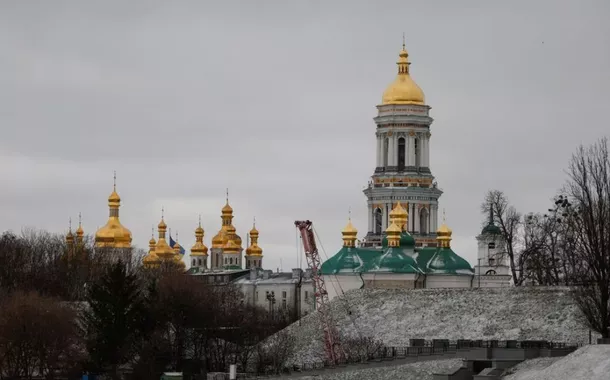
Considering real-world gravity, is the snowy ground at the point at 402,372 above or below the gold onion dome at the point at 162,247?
below

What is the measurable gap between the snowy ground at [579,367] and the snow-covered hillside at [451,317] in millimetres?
14059

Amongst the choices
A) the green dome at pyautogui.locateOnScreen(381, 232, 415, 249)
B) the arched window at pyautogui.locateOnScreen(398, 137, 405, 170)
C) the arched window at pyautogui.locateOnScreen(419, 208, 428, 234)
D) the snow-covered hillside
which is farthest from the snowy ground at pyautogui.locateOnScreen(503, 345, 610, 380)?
the arched window at pyautogui.locateOnScreen(398, 137, 405, 170)

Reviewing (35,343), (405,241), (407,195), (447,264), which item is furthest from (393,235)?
(35,343)

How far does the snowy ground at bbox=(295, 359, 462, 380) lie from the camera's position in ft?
245

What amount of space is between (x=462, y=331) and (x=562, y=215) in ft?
40.4

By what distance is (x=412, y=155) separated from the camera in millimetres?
140875

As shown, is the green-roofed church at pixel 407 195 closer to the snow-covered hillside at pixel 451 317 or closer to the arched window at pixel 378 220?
the arched window at pixel 378 220

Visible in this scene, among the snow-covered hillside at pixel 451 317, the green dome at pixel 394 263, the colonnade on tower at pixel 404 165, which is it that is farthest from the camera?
the colonnade on tower at pixel 404 165

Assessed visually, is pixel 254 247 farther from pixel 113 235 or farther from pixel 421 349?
pixel 421 349

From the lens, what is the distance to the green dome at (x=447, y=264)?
121 m

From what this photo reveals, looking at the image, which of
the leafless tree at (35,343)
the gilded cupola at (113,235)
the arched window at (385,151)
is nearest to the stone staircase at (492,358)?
the leafless tree at (35,343)

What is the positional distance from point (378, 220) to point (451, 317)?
50445 mm

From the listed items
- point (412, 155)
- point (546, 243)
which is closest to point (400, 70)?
point (412, 155)

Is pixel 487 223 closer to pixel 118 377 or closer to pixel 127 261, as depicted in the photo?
pixel 127 261
